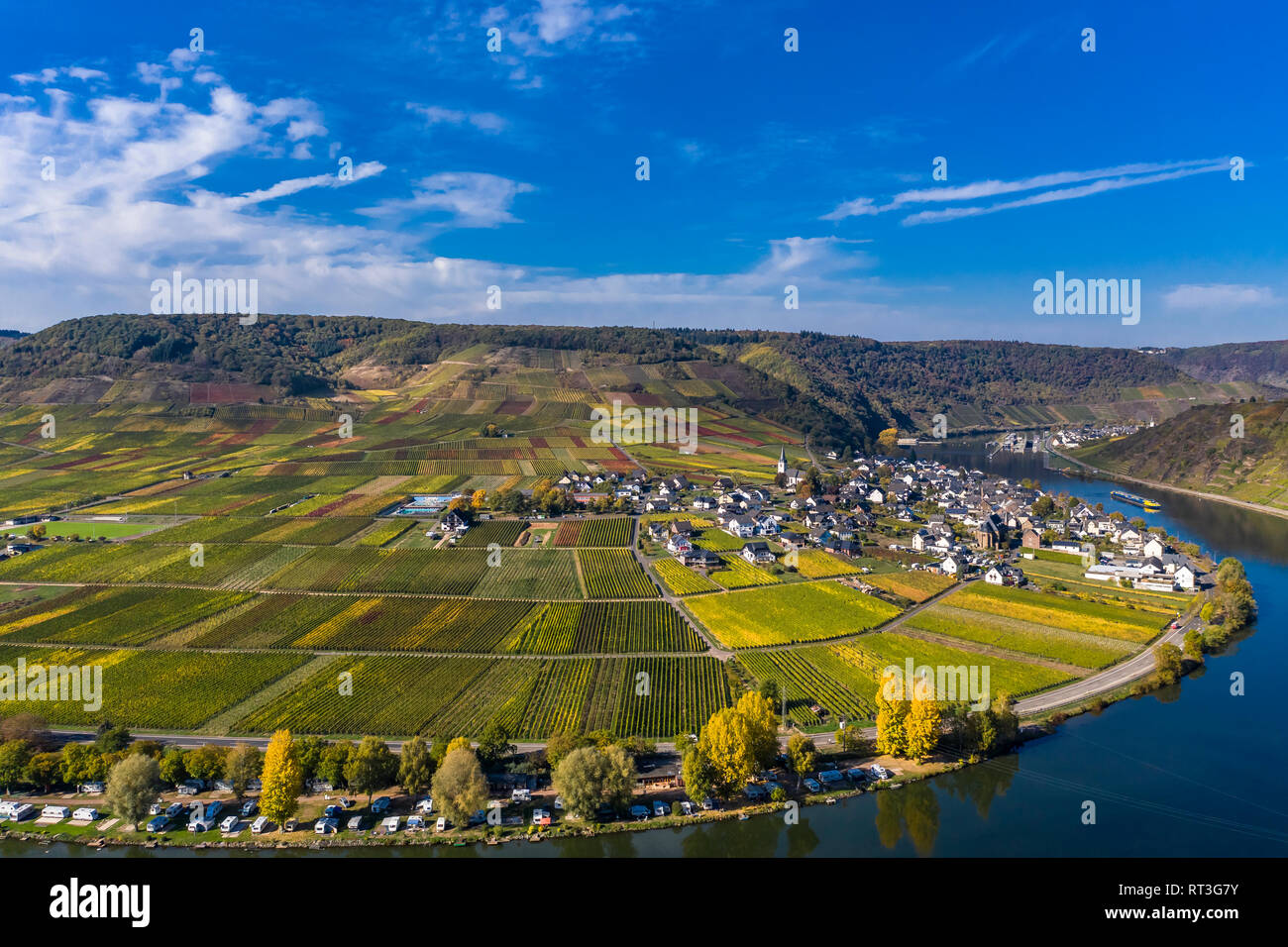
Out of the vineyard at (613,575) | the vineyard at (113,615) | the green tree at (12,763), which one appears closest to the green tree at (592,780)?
the green tree at (12,763)

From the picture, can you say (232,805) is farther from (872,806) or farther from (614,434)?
(614,434)

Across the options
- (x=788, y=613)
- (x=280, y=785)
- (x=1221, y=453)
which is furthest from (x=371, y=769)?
(x=1221, y=453)

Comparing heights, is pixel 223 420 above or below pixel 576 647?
above

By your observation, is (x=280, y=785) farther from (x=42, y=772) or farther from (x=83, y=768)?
(x=42, y=772)

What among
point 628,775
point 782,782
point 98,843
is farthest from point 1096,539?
point 98,843

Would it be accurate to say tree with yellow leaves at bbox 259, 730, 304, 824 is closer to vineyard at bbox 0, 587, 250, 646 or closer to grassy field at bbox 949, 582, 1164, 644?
vineyard at bbox 0, 587, 250, 646
